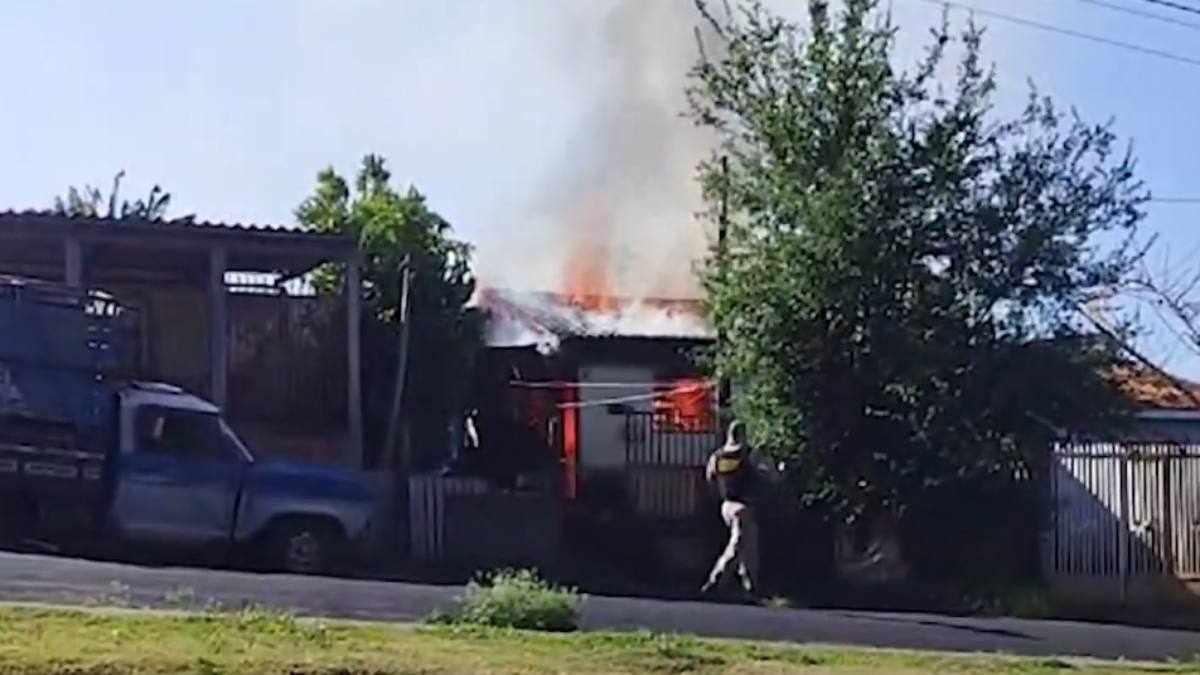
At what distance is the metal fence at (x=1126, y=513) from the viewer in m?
25.9

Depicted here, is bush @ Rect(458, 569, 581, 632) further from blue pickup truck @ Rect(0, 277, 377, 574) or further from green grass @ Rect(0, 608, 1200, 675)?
blue pickup truck @ Rect(0, 277, 377, 574)

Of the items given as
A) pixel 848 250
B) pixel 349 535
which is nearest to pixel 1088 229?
pixel 848 250

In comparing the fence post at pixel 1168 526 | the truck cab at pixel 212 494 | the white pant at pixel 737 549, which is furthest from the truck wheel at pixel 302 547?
the fence post at pixel 1168 526

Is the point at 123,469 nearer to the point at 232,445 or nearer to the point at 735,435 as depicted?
the point at 232,445

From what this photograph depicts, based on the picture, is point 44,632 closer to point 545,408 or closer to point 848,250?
point 848,250

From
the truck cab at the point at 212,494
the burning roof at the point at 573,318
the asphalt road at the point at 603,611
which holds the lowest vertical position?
the asphalt road at the point at 603,611

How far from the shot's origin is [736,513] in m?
23.2

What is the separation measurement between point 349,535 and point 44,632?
1151cm

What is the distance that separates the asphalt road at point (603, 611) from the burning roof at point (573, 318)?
12244 millimetres

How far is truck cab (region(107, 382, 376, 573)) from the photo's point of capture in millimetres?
21547

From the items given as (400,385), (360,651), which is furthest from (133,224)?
(360,651)

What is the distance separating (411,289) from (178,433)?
10488mm

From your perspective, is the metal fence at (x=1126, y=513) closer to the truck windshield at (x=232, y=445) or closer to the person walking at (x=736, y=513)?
the person walking at (x=736, y=513)

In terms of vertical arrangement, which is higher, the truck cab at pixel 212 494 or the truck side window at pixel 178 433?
the truck side window at pixel 178 433
